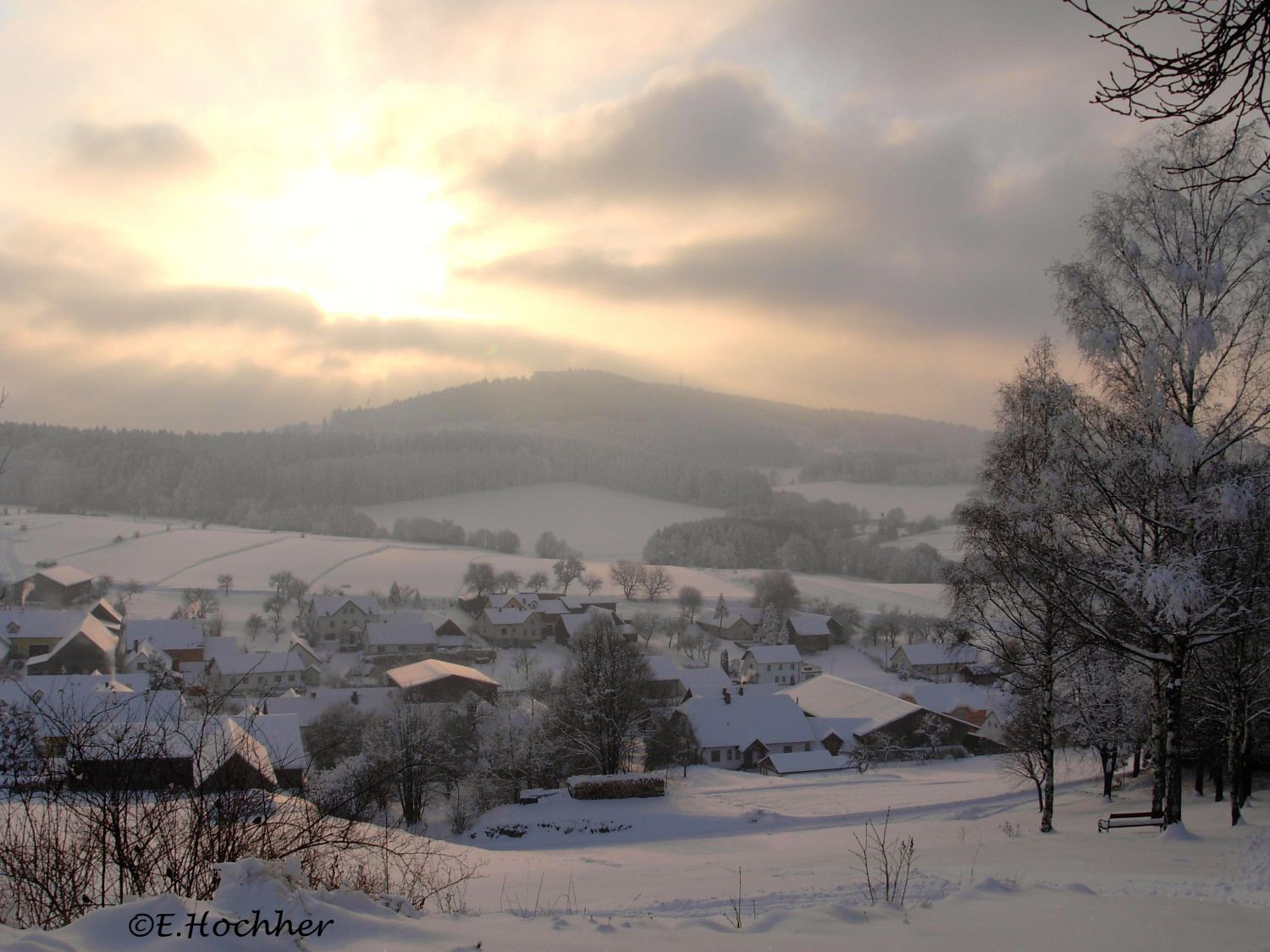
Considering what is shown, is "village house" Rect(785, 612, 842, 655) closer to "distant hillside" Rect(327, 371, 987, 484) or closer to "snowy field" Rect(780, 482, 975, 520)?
"snowy field" Rect(780, 482, 975, 520)

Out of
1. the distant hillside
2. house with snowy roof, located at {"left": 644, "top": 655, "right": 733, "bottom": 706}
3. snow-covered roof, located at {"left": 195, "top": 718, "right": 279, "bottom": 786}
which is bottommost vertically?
house with snowy roof, located at {"left": 644, "top": 655, "right": 733, "bottom": 706}

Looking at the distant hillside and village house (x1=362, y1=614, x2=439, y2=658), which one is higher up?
the distant hillside

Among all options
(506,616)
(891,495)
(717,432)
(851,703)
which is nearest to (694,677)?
(851,703)

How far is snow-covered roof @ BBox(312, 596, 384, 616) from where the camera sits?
193 ft

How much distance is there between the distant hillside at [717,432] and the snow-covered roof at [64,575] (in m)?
89.3

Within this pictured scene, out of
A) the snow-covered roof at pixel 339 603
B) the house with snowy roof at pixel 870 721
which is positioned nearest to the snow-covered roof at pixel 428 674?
the house with snowy roof at pixel 870 721

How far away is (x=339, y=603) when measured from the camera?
59.2m

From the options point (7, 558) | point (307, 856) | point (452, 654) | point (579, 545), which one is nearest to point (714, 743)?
Result: point (452, 654)

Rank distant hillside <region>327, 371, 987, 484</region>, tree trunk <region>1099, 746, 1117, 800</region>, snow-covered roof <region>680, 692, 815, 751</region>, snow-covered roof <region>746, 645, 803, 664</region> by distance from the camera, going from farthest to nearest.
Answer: distant hillside <region>327, 371, 987, 484</region> < snow-covered roof <region>746, 645, 803, 664</region> < snow-covered roof <region>680, 692, 815, 751</region> < tree trunk <region>1099, 746, 1117, 800</region>

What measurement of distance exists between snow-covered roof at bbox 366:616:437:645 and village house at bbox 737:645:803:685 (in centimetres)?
2223

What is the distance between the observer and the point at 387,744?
2362 cm

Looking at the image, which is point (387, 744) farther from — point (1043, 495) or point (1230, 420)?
point (1230, 420)

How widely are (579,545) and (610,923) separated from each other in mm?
86340

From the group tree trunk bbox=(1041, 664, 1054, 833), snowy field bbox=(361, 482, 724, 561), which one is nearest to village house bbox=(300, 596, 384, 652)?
snowy field bbox=(361, 482, 724, 561)
